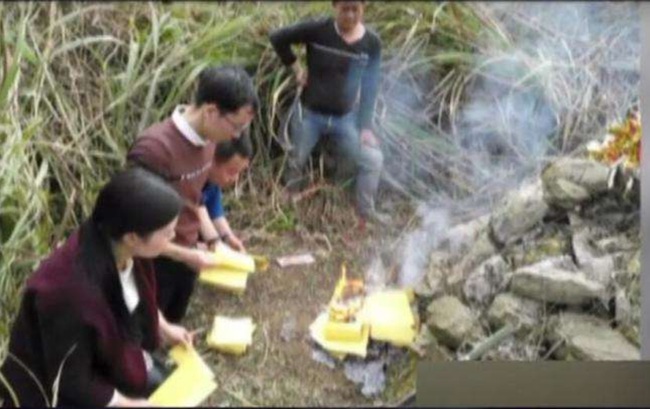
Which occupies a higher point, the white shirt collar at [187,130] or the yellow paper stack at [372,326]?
the white shirt collar at [187,130]

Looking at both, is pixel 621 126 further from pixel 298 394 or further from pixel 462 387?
pixel 298 394

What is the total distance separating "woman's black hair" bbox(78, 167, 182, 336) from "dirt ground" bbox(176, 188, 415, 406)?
22 centimetres

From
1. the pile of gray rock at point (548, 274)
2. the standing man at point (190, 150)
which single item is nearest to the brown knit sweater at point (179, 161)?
the standing man at point (190, 150)

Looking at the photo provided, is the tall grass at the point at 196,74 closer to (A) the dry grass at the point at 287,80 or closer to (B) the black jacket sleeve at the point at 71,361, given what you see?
(A) the dry grass at the point at 287,80

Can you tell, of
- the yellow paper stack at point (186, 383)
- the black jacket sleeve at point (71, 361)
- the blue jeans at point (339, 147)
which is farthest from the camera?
the blue jeans at point (339, 147)

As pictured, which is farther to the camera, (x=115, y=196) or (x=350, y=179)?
(x=350, y=179)

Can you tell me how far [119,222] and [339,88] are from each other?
598mm

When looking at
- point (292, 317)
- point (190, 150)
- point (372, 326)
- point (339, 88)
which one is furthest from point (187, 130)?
point (372, 326)

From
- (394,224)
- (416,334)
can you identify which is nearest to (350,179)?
(394,224)

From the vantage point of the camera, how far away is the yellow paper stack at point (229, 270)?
113 inches

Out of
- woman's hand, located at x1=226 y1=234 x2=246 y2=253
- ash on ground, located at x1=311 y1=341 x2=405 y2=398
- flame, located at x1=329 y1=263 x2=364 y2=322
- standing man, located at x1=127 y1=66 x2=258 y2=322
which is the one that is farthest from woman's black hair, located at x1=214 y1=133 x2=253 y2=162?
ash on ground, located at x1=311 y1=341 x2=405 y2=398

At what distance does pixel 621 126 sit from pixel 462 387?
0.70 metres

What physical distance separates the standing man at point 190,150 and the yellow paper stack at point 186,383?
86 mm

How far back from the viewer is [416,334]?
2.88 meters
